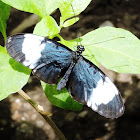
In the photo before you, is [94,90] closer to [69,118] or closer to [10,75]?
[10,75]

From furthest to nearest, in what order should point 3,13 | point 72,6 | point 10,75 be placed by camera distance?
1. point 3,13
2. point 72,6
3. point 10,75

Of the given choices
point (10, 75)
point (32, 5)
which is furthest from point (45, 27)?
point (10, 75)

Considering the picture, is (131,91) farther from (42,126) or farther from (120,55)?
(120,55)

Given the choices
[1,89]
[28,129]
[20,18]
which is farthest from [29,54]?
[20,18]

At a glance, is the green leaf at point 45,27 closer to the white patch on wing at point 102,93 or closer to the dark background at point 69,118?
the white patch on wing at point 102,93

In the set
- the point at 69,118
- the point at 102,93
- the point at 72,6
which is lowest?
the point at 69,118

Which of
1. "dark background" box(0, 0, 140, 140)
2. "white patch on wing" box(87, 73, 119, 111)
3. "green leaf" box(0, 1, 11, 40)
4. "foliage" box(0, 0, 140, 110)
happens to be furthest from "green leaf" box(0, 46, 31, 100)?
"dark background" box(0, 0, 140, 140)

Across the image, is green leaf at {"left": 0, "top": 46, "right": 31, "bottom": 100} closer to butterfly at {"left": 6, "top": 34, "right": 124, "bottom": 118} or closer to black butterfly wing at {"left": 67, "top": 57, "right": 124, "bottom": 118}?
butterfly at {"left": 6, "top": 34, "right": 124, "bottom": 118}

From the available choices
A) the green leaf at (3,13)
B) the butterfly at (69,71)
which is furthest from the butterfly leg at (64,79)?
the green leaf at (3,13)
